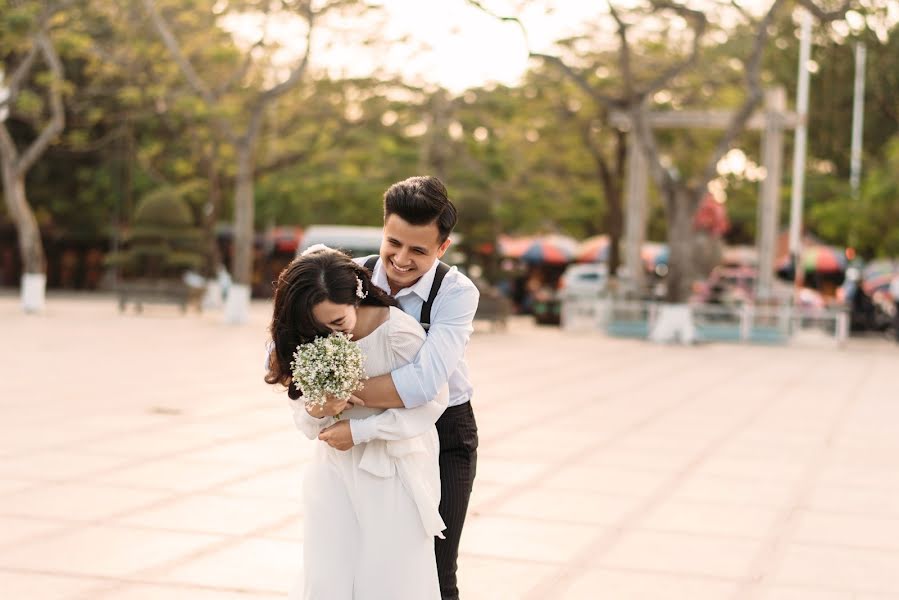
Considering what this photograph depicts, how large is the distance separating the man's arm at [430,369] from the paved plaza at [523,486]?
1.93 m

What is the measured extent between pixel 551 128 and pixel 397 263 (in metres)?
30.3

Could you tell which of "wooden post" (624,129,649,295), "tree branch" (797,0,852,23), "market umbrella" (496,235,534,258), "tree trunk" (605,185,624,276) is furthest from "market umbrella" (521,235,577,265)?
"tree branch" (797,0,852,23)

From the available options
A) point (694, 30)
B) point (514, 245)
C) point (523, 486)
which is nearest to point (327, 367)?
point (523, 486)

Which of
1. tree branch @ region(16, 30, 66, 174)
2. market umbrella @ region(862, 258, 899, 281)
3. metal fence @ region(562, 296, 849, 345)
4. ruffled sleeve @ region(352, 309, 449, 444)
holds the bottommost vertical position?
metal fence @ region(562, 296, 849, 345)

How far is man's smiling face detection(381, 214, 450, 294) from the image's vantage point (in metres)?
3.76

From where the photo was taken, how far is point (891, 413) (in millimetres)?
13109

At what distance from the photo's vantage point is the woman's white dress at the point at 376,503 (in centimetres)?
370

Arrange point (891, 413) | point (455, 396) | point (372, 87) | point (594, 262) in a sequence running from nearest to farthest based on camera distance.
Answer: point (455, 396) < point (891, 413) < point (372, 87) < point (594, 262)

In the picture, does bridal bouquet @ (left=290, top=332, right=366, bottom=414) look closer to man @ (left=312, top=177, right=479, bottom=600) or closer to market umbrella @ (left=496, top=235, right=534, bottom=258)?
man @ (left=312, top=177, right=479, bottom=600)

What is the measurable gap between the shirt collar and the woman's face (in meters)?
0.28

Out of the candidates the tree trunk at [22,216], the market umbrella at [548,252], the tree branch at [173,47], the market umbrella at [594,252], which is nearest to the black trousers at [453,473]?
the tree branch at [173,47]

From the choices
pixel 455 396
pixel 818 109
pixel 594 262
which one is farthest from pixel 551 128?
pixel 455 396

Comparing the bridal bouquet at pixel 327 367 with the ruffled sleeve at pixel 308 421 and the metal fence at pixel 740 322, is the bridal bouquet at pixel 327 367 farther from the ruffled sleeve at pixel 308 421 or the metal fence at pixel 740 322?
the metal fence at pixel 740 322

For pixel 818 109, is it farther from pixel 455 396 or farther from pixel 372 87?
pixel 455 396
